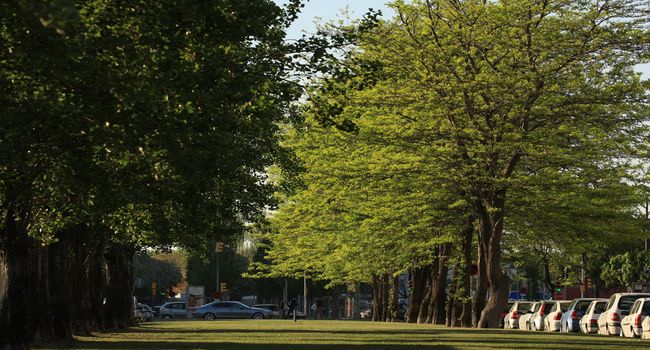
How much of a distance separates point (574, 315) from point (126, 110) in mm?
36225

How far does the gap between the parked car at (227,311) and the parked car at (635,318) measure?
208 ft

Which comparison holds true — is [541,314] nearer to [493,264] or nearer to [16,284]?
[493,264]

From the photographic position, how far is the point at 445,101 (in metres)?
45.5

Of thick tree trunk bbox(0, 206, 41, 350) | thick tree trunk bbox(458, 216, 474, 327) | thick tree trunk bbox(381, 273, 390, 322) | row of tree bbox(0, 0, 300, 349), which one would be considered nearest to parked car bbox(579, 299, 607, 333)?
thick tree trunk bbox(458, 216, 474, 327)

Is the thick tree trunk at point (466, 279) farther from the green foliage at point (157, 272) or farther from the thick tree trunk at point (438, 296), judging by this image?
the green foliage at point (157, 272)

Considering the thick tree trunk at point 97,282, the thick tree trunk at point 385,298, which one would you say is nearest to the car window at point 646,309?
the thick tree trunk at point 97,282

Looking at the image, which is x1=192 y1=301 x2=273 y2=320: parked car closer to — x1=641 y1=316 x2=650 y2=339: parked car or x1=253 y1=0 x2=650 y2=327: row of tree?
x1=253 y1=0 x2=650 y2=327: row of tree

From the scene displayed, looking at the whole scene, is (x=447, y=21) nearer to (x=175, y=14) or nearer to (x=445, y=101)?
(x=445, y=101)

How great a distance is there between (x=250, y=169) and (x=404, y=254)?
76.1 feet

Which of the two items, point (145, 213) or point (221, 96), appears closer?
point (221, 96)

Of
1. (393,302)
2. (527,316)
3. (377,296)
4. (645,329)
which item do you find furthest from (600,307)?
(377,296)

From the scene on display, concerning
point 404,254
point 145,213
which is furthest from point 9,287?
point 404,254

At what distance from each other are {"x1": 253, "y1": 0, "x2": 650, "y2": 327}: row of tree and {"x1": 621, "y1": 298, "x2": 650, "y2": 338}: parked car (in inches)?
180

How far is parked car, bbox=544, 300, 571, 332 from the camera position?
5528 cm
